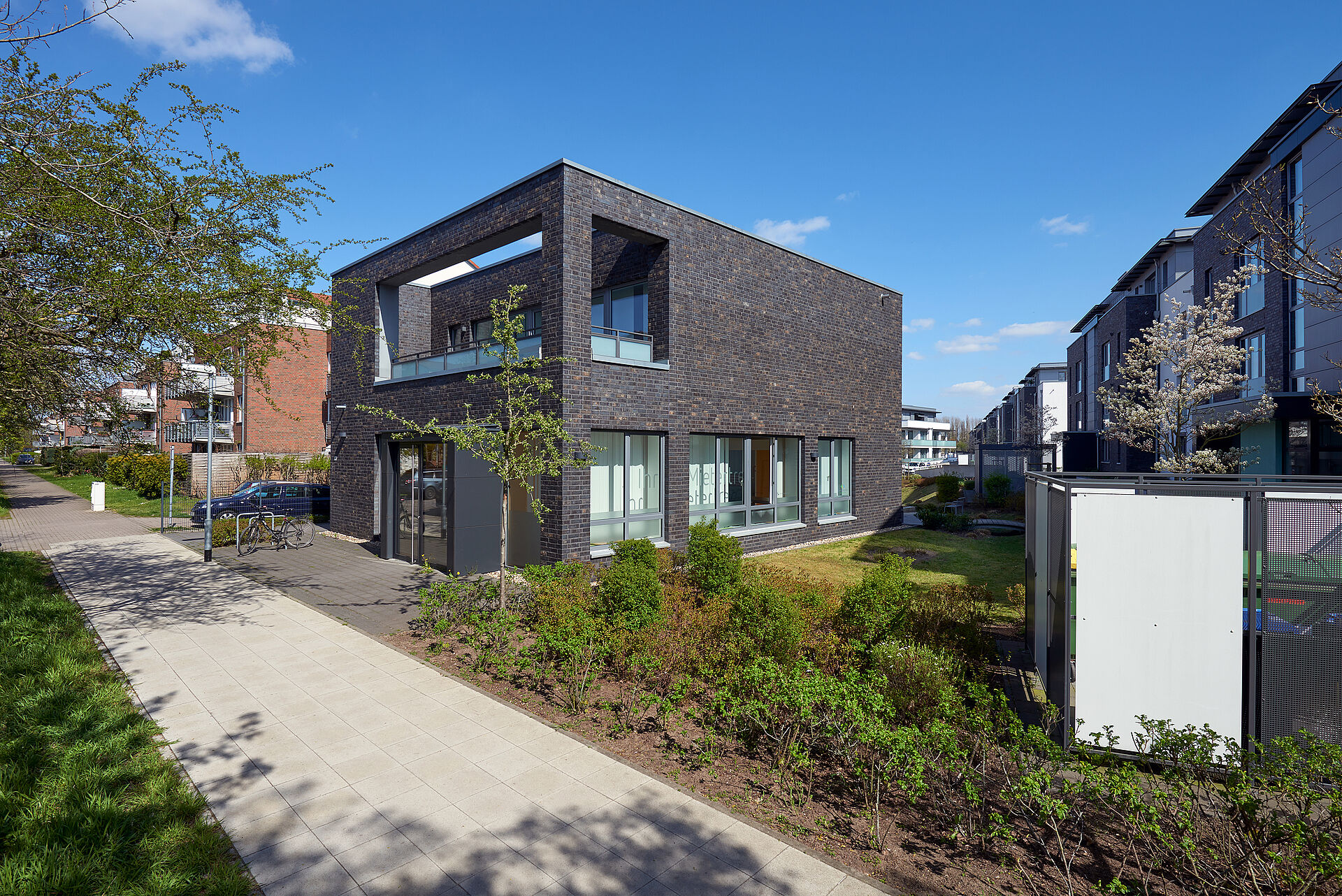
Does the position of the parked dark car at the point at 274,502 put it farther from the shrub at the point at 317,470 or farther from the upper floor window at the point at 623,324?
the upper floor window at the point at 623,324

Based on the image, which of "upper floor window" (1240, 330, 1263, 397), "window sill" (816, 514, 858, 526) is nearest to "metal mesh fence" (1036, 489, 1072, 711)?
"window sill" (816, 514, 858, 526)

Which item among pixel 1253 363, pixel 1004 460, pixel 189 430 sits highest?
pixel 1253 363

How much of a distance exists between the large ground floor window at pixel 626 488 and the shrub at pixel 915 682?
251 inches

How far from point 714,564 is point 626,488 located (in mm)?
3426

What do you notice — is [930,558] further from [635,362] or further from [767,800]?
[767,800]

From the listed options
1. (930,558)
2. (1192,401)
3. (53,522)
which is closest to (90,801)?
(930,558)

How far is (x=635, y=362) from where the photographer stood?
1172 cm

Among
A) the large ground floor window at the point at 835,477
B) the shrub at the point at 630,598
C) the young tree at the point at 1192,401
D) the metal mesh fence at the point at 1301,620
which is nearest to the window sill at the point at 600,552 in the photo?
the shrub at the point at 630,598

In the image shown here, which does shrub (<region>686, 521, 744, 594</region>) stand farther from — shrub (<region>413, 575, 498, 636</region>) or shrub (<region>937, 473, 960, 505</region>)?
shrub (<region>937, 473, 960, 505</region>)

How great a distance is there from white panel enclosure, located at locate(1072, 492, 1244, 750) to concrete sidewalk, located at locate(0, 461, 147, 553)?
1996cm

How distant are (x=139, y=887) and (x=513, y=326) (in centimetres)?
623

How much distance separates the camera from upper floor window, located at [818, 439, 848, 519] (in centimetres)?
1673

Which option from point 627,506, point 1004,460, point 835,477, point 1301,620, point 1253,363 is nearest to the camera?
point 1301,620

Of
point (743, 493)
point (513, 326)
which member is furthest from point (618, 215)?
point (743, 493)
